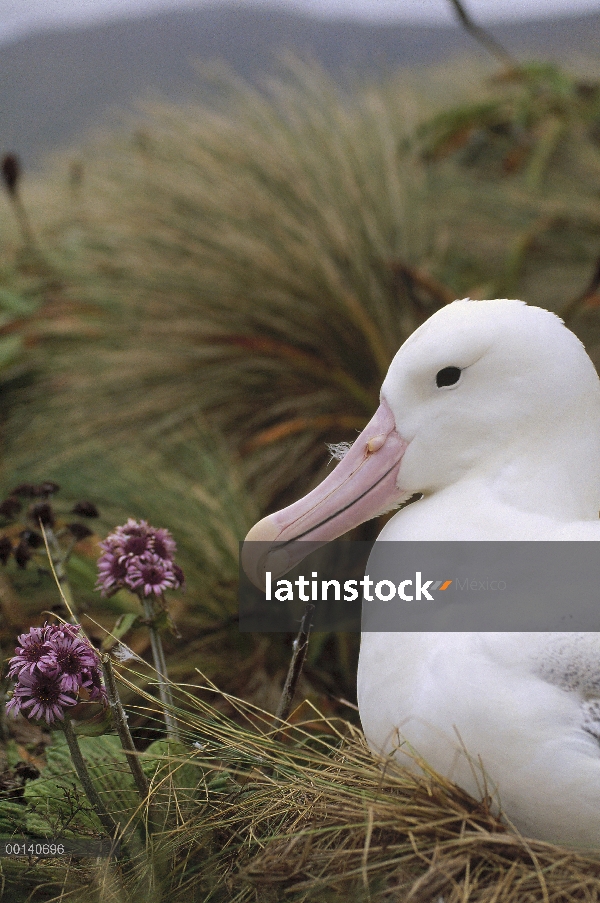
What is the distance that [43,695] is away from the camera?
1.36 m

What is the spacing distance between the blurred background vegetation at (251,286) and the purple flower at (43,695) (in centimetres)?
114

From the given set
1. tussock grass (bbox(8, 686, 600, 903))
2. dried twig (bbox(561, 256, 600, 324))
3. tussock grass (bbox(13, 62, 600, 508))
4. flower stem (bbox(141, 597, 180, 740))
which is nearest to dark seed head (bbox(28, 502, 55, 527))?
flower stem (bbox(141, 597, 180, 740))

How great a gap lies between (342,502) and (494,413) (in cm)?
31

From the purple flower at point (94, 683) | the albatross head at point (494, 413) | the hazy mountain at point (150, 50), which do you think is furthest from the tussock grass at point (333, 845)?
the hazy mountain at point (150, 50)

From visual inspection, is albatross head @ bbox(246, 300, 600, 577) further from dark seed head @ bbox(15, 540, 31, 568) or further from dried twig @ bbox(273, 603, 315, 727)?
dark seed head @ bbox(15, 540, 31, 568)

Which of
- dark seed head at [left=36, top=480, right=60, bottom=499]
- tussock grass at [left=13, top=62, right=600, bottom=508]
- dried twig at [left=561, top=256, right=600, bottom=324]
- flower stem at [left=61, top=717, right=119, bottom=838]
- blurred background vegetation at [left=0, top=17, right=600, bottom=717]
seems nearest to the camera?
flower stem at [left=61, top=717, right=119, bottom=838]

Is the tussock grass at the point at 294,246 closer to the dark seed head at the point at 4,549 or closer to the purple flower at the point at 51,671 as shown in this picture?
the dark seed head at the point at 4,549

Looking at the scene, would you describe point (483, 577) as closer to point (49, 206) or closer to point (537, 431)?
point (537, 431)

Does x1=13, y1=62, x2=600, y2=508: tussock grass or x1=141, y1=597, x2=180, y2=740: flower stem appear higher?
x1=13, y1=62, x2=600, y2=508: tussock grass

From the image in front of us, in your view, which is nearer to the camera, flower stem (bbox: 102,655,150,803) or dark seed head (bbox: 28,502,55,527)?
flower stem (bbox: 102,655,150,803)

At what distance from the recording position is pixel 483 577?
1459 mm

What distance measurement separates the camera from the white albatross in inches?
51.1

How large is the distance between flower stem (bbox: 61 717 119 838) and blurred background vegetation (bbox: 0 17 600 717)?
0.98 m

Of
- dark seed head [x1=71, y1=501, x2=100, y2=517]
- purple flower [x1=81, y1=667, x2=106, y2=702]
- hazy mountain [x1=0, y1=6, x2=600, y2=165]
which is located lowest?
purple flower [x1=81, y1=667, x2=106, y2=702]
